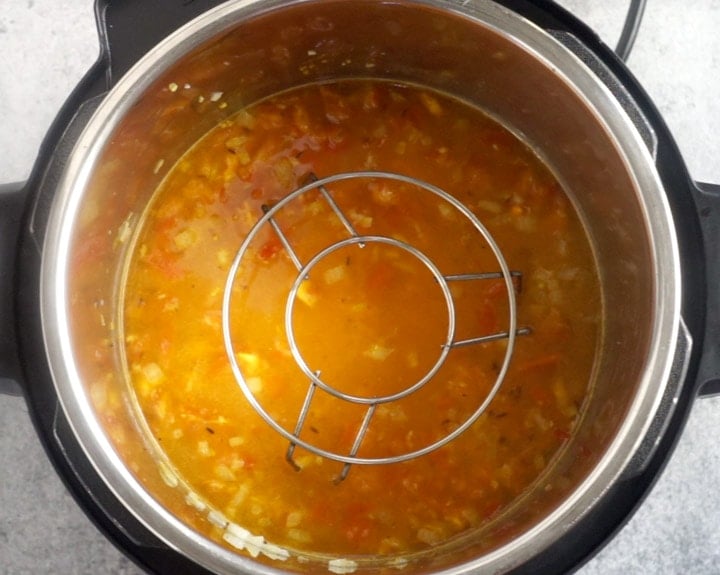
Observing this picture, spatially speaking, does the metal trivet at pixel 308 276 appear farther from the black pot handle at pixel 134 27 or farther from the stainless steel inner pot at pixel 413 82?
the black pot handle at pixel 134 27

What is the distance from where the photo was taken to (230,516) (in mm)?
1094

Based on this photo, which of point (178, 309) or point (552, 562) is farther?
point (178, 309)

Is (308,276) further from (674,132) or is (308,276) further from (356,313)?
(674,132)

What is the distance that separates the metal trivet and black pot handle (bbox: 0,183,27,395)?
0.28m

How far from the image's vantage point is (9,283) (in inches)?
37.1

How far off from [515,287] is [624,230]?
0.20 m

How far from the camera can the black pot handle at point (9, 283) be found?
0.93 meters

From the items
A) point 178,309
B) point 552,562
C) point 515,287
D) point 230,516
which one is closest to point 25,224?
point 178,309

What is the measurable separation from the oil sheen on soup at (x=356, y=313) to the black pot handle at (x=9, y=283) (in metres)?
0.21

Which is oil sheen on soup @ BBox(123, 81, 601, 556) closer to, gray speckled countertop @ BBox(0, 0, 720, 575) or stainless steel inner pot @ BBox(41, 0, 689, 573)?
stainless steel inner pot @ BBox(41, 0, 689, 573)

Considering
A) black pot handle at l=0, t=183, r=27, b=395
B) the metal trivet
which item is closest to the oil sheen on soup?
the metal trivet

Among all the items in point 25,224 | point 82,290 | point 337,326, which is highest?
point 25,224

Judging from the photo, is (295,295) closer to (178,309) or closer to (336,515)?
(178,309)

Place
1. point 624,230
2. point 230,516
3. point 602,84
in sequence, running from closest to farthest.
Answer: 1. point 602,84
2. point 624,230
3. point 230,516
